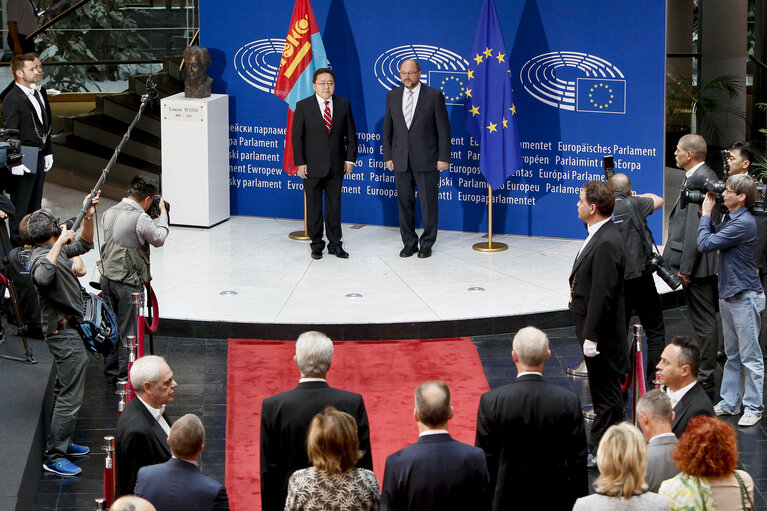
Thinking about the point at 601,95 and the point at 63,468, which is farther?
the point at 601,95

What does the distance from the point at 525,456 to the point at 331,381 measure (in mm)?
3051

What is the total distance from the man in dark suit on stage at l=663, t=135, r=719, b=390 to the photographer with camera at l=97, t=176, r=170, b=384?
11.2ft

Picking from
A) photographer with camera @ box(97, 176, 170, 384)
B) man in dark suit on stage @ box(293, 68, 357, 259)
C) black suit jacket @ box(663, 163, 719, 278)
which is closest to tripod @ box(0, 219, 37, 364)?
photographer with camera @ box(97, 176, 170, 384)

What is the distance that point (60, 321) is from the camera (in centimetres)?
646

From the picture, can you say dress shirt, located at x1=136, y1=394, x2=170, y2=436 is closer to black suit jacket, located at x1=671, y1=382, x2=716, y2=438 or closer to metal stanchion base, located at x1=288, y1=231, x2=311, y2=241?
black suit jacket, located at x1=671, y1=382, x2=716, y2=438

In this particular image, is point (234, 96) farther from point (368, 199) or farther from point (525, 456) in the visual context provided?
point (525, 456)

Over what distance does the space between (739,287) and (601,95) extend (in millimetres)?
4283

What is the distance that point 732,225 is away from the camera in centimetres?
667

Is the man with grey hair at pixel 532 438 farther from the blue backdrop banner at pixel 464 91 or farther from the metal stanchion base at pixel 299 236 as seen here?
the metal stanchion base at pixel 299 236

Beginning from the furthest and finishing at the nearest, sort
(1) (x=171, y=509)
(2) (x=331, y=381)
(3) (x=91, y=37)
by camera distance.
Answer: (3) (x=91, y=37) → (2) (x=331, y=381) → (1) (x=171, y=509)

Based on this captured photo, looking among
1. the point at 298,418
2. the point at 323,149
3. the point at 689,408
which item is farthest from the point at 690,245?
the point at 323,149

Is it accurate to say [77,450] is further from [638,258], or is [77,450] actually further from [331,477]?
[638,258]

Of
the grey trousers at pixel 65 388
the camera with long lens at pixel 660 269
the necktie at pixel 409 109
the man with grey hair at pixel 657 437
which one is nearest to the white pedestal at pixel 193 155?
the necktie at pixel 409 109

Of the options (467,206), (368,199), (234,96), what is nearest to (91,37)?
(234,96)
